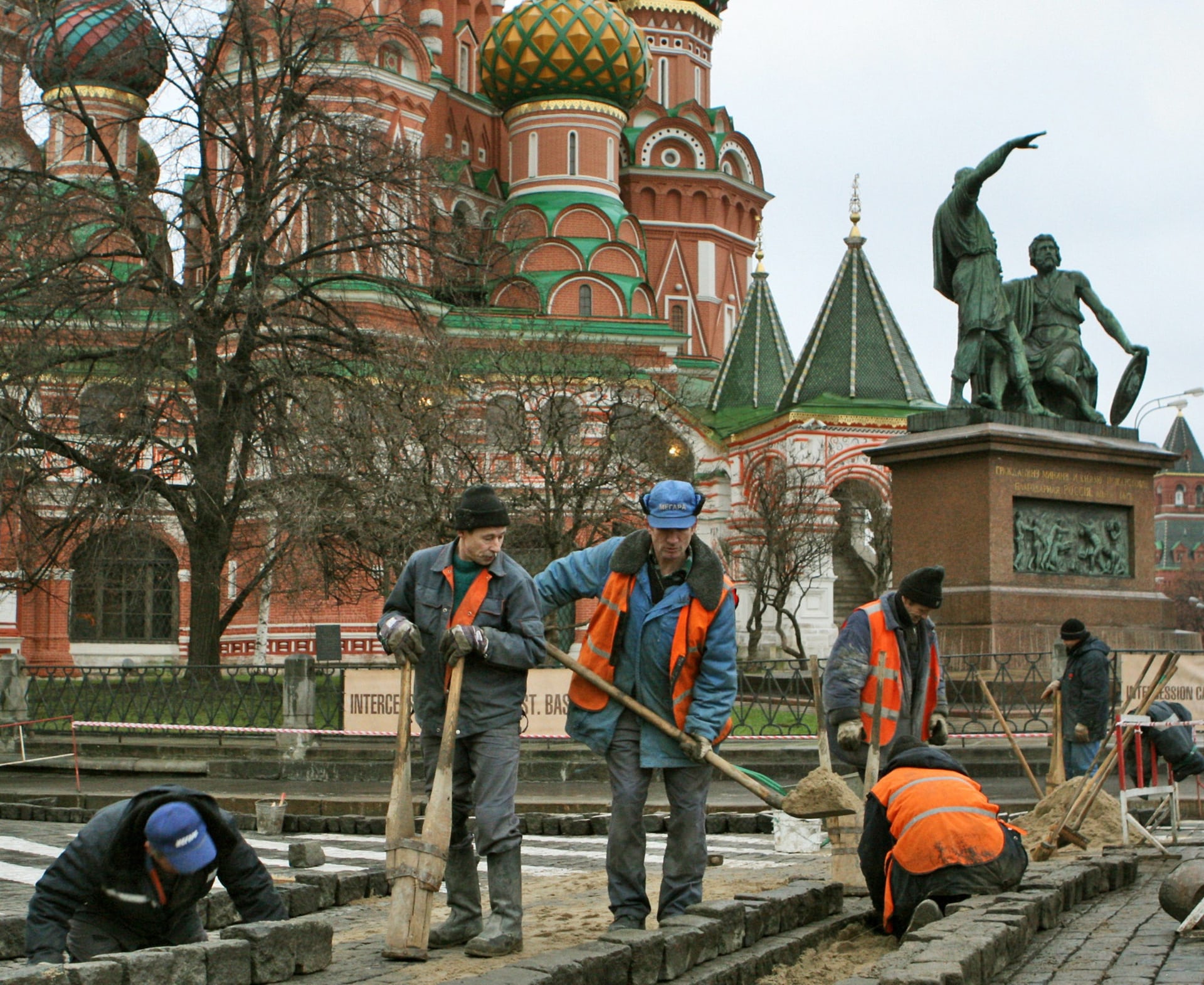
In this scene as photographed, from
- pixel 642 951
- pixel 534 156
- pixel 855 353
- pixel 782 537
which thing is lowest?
pixel 642 951

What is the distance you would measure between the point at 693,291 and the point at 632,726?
5357 centimetres

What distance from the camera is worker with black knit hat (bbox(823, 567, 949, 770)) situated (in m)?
8.49

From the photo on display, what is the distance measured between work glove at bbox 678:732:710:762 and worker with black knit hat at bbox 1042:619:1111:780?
222 inches

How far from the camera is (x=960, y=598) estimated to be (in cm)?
1917

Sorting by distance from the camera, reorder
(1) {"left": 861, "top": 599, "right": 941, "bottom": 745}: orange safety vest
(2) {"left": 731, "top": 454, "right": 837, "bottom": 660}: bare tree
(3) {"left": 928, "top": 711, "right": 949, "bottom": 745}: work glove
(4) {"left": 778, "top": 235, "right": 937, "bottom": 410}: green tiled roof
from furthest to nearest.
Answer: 1. (4) {"left": 778, "top": 235, "right": 937, "bottom": 410}: green tiled roof
2. (2) {"left": 731, "top": 454, "right": 837, "bottom": 660}: bare tree
3. (3) {"left": 928, "top": 711, "right": 949, "bottom": 745}: work glove
4. (1) {"left": 861, "top": 599, "right": 941, "bottom": 745}: orange safety vest

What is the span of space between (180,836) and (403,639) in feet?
4.49

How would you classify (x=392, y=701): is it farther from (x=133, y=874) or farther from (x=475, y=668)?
(x=133, y=874)

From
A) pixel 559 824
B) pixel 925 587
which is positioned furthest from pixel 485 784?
pixel 559 824

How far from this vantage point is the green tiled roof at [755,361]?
5341 centimetres

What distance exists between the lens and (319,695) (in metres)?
19.0

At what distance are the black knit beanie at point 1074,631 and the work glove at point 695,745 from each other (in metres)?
6.04

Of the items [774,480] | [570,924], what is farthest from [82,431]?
[774,480]

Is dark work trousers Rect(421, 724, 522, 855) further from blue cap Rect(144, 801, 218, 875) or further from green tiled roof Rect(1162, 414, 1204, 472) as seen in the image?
green tiled roof Rect(1162, 414, 1204, 472)

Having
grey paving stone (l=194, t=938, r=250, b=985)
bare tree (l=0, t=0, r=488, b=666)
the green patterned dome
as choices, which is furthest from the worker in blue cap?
the green patterned dome
